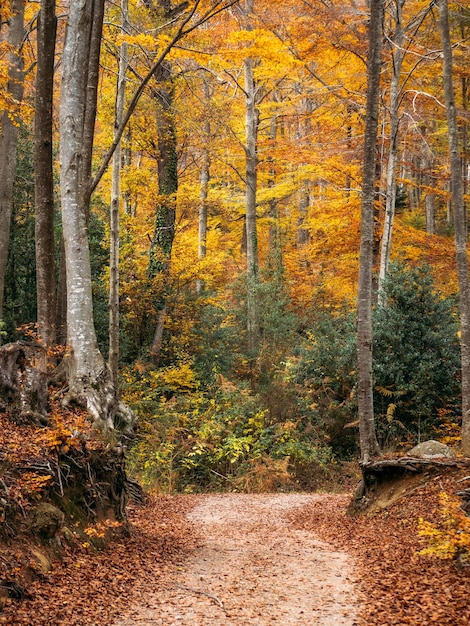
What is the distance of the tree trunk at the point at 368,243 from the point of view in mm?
9461

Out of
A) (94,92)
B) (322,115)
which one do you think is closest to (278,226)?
(322,115)

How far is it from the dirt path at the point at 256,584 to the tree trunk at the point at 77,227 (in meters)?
2.14

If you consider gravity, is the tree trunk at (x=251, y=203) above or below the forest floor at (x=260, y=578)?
above

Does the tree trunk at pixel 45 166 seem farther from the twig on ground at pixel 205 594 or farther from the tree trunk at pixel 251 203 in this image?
the tree trunk at pixel 251 203

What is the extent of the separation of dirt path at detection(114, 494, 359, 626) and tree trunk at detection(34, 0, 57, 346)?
3.65 meters

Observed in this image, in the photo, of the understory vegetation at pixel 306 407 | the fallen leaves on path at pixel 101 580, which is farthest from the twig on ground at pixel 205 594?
the understory vegetation at pixel 306 407

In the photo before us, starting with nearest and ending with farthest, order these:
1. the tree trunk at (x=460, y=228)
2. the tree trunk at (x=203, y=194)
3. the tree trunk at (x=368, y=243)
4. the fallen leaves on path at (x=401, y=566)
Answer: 1. the fallen leaves on path at (x=401, y=566)
2. the tree trunk at (x=368, y=243)
3. the tree trunk at (x=460, y=228)
4. the tree trunk at (x=203, y=194)

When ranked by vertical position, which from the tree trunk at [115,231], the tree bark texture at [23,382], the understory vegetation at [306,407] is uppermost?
the tree trunk at [115,231]

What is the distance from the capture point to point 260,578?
5.56 m

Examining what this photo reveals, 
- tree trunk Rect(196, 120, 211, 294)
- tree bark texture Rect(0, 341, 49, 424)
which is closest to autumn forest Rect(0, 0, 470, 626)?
tree bark texture Rect(0, 341, 49, 424)

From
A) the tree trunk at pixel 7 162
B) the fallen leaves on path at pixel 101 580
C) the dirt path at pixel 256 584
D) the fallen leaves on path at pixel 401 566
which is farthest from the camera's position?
the tree trunk at pixel 7 162

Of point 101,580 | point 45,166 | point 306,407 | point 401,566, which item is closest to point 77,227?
point 45,166

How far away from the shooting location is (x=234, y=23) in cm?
1794

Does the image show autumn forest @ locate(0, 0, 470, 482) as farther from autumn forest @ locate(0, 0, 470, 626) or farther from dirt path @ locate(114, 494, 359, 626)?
dirt path @ locate(114, 494, 359, 626)
